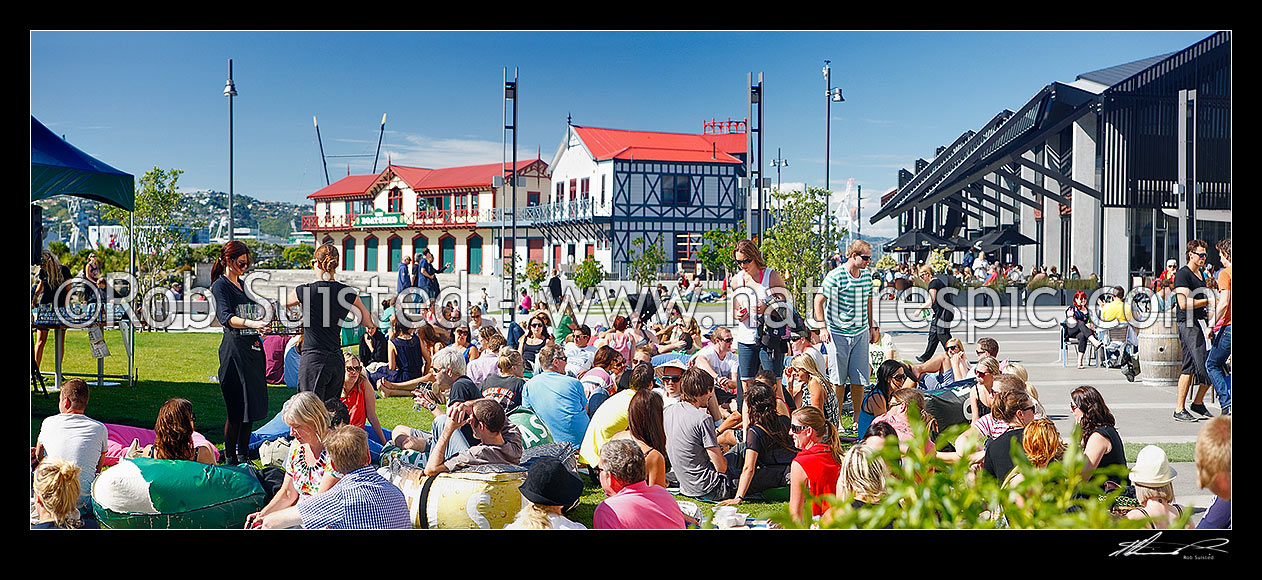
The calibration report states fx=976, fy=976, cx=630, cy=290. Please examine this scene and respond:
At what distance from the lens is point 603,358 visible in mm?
7629

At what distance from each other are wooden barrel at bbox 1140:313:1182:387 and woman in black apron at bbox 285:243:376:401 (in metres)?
7.29

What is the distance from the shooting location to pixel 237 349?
5859 millimetres

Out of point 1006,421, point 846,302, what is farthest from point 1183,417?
point 1006,421

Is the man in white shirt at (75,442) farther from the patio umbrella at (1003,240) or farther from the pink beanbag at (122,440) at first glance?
the patio umbrella at (1003,240)

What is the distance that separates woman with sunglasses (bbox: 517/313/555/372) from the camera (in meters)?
9.80

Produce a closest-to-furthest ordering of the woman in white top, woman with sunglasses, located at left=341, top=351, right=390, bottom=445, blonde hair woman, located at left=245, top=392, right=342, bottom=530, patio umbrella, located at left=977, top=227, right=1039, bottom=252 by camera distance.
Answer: blonde hair woman, located at left=245, top=392, right=342, bottom=530 < woman with sunglasses, located at left=341, top=351, right=390, bottom=445 < the woman in white top < patio umbrella, located at left=977, top=227, right=1039, bottom=252

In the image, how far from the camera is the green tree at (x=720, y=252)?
2780 cm

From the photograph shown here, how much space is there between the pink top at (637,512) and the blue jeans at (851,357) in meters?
3.21

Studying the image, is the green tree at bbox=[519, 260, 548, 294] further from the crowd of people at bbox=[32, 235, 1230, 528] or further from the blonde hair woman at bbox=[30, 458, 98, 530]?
the blonde hair woman at bbox=[30, 458, 98, 530]

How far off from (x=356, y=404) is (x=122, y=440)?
1436 mm

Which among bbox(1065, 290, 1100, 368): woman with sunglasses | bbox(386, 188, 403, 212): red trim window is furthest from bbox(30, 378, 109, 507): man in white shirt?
bbox(386, 188, 403, 212): red trim window

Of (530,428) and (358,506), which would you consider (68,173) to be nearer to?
(530,428)

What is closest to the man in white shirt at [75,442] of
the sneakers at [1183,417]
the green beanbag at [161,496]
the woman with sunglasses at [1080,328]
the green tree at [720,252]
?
the green beanbag at [161,496]
